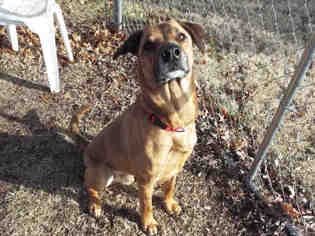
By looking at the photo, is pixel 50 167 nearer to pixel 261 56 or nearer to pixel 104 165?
pixel 104 165

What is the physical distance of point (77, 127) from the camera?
10.9ft

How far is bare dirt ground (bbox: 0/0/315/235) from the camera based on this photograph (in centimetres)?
323

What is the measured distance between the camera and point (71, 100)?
14.0 ft

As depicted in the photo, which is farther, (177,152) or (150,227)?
(150,227)

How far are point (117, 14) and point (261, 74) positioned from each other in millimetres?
2351

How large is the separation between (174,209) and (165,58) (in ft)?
5.52

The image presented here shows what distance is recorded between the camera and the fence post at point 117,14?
16.3 ft

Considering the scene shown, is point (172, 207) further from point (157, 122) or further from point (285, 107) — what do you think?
point (285, 107)

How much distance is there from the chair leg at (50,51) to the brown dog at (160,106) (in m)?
1.59

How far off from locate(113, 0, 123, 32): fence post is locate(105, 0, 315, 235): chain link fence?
0.02 metres

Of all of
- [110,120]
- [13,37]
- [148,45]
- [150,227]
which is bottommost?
[150,227]

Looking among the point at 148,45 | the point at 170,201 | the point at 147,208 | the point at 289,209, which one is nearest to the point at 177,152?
the point at 147,208

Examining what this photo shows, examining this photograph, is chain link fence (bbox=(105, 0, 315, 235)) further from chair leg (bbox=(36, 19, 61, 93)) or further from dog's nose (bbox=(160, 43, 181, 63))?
chair leg (bbox=(36, 19, 61, 93))

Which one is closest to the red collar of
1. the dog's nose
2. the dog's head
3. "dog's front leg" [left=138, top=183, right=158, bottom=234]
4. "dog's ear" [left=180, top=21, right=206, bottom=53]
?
the dog's head
